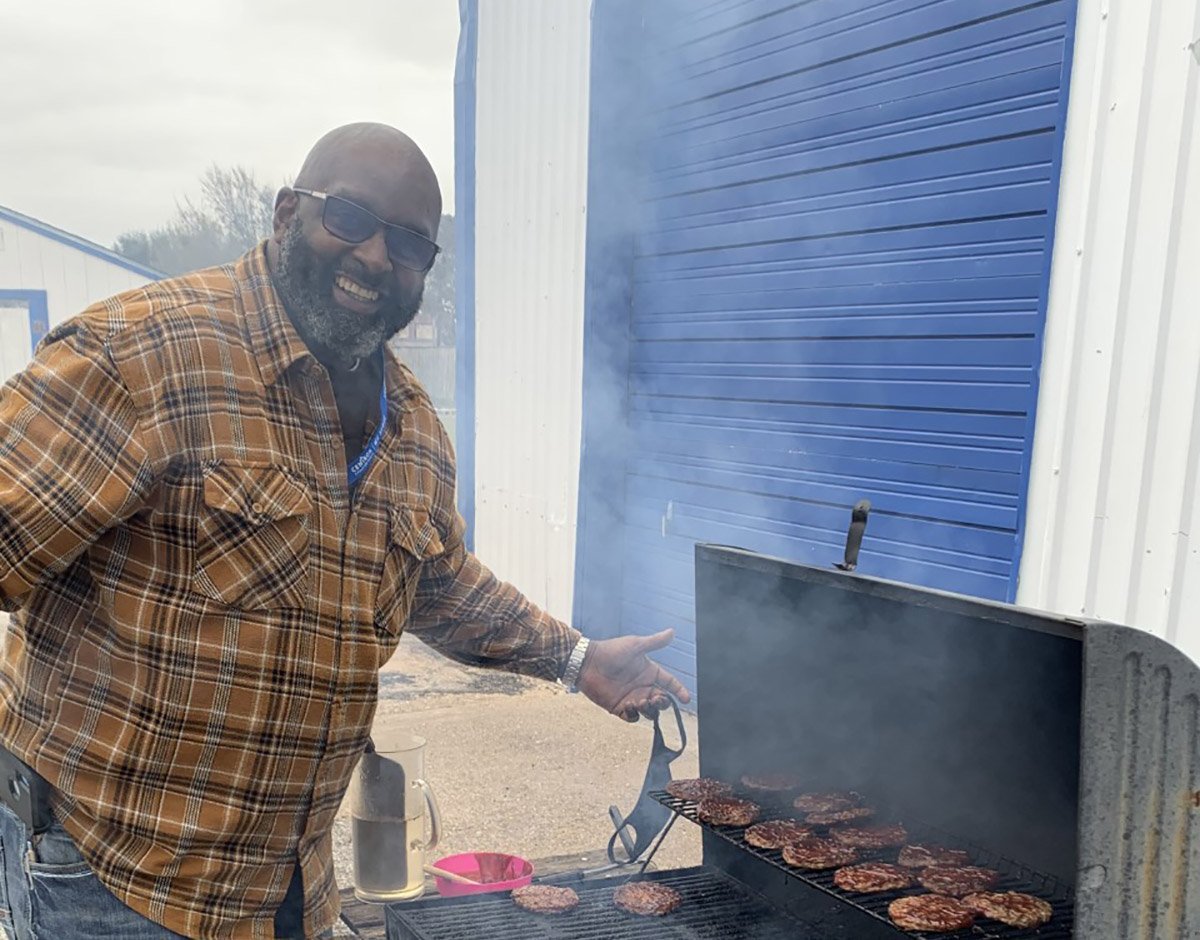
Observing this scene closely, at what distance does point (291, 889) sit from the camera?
2107 millimetres

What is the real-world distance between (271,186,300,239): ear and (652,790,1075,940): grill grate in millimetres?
1678

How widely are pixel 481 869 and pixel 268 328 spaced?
1920 mm

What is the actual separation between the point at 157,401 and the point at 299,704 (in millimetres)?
652

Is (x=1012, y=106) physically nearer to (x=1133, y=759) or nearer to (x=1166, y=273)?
(x=1166, y=273)

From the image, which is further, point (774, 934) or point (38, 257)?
point (38, 257)

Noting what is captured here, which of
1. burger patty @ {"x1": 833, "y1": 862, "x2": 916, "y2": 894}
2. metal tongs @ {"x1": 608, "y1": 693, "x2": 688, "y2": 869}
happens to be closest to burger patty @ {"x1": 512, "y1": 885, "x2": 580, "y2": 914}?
metal tongs @ {"x1": 608, "y1": 693, "x2": 688, "y2": 869}

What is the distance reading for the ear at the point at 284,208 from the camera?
2.17 metres

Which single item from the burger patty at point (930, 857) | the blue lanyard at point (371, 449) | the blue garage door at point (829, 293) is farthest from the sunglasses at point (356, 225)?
the blue garage door at point (829, 293)

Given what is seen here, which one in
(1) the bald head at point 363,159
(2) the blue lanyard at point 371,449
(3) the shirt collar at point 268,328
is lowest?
(2) the blue lanyard at point 371,449

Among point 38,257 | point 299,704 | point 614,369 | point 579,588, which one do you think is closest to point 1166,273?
point 299,704

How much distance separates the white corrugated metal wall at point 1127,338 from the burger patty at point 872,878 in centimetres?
185

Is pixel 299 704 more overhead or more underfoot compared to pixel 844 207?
more underfoot

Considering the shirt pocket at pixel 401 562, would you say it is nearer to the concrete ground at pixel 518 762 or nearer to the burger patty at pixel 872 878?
the burger patty at pixel 872 878

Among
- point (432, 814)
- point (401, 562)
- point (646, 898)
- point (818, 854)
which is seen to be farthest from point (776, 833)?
point (432, 814)
